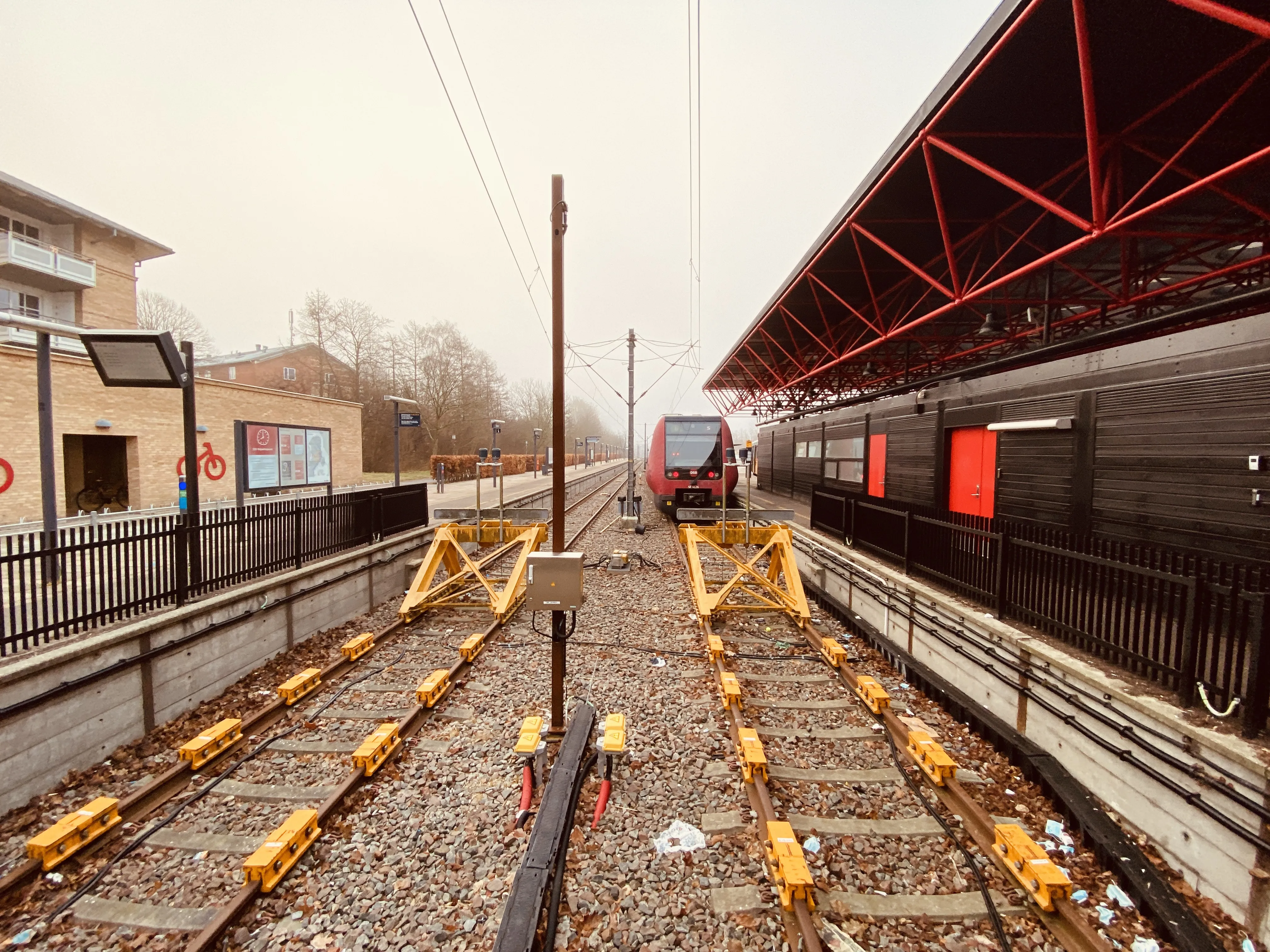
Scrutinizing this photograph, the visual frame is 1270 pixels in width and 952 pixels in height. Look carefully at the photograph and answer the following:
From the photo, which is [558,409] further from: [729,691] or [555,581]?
[729,691]

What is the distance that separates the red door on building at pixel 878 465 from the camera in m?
12.3

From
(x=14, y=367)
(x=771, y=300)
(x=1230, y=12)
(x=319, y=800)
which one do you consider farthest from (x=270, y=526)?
(x=771, y=300)

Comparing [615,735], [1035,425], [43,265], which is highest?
[43,265]

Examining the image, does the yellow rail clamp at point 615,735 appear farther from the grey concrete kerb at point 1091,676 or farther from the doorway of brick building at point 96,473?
the doorway of brick building at point 96,473

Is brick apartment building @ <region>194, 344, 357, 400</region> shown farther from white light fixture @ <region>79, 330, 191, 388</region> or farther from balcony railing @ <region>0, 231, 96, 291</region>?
white light fixture @ <region>79, 330, 191, 388</region>

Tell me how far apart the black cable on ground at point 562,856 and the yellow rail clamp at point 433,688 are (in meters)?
1.80

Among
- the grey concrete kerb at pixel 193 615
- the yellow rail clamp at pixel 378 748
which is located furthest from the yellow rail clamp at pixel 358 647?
the yellow rail clamp at pixel 378 748

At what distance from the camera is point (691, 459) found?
14812 millimetres

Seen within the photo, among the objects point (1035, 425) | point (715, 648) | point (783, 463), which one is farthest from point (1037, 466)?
point (783, 463)

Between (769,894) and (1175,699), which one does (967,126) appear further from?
(769,894)

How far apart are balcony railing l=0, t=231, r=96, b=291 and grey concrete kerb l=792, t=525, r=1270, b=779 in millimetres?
31663

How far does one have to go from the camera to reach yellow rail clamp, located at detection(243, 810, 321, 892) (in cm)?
292

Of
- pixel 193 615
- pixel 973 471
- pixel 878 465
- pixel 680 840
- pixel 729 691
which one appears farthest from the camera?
pixel 878 465

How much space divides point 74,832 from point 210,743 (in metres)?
0.97
